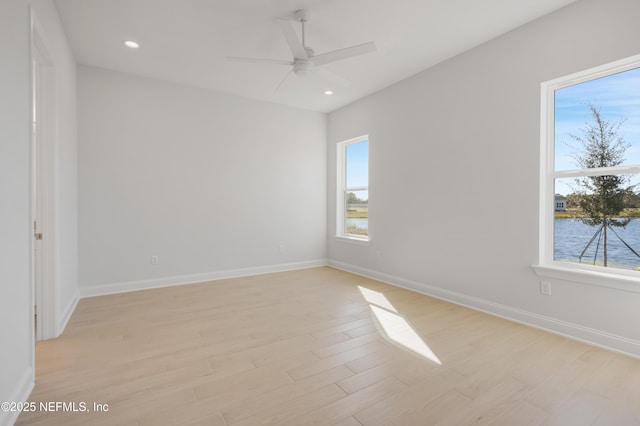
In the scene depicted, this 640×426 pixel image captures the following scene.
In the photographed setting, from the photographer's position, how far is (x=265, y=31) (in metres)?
3.00

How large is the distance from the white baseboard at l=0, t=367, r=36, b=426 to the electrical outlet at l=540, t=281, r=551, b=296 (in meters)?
3.78

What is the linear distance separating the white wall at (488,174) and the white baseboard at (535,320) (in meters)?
0.01

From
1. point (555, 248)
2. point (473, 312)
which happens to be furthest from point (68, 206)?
point (555, 248)

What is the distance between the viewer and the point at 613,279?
2.33 meters

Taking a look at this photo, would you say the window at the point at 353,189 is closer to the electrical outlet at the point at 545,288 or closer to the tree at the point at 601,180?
the electrical outlet at the point at 545,288

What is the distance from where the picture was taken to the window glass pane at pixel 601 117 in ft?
7.91

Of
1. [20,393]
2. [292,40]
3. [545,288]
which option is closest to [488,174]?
[545,288]

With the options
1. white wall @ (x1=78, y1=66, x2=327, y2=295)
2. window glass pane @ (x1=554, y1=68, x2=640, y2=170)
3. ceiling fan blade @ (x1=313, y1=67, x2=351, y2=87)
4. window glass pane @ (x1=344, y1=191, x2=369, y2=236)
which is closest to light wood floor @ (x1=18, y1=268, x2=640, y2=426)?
white wall @ (x1=78, y1=66, x2=327, y2=295)

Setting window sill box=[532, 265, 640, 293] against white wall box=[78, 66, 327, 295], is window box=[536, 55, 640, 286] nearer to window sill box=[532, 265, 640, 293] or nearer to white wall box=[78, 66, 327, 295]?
window sill box=[532, 265, 640, 293]

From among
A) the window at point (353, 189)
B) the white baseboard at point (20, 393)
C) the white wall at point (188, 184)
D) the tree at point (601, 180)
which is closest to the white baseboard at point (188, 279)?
the white wall at point (188, 184)

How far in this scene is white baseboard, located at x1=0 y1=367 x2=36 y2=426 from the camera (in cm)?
147

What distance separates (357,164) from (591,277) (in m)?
3.56

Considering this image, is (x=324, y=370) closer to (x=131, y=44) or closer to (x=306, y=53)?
(x=306, y=53)

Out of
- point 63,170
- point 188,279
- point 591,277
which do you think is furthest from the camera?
point 188,279
